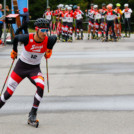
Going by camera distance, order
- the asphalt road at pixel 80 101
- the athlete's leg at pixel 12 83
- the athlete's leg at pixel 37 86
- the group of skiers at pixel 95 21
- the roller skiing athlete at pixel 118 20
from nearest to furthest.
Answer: the asphalt road at pixel 80 101 → the athlete's leg at pixel 37 86 → the athlete's leg at pixel 12 83 → the group of skiers at pixel 95 21 → the roller skiing athlete at pixel 118 20

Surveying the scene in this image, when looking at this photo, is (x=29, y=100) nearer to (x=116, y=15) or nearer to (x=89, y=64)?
(x=89, y=64)

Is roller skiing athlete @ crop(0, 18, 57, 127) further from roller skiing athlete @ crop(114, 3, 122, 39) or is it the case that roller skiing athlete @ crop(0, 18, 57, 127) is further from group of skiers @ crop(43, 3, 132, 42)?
roller skiing athlete @ crop(114, 3, 122, 39)

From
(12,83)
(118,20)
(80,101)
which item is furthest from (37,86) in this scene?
(118,20)

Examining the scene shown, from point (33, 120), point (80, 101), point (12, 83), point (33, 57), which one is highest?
point (33, 57)

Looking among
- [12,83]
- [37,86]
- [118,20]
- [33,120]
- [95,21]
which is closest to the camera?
[33,120]

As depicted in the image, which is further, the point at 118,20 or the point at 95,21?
the point at 95,21

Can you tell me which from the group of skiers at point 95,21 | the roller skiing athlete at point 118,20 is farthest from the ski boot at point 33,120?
the roller skiing athlete at point 118,20

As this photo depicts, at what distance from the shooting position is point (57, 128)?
7.09 meters

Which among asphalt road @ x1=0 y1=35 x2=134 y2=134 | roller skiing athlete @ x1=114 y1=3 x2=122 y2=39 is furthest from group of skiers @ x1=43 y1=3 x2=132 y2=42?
asphalt road @ x1=0 y1=35 x2=134 y2=134

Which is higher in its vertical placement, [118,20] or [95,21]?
[118,20]

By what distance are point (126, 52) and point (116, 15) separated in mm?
5396

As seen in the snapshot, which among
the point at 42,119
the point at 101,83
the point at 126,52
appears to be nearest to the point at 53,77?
the point at 101,83

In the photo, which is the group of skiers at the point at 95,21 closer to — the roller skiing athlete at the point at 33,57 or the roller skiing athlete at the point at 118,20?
the roller skiing athlete at the point at 118,20

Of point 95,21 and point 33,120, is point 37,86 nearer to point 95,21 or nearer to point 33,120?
point 33,120
